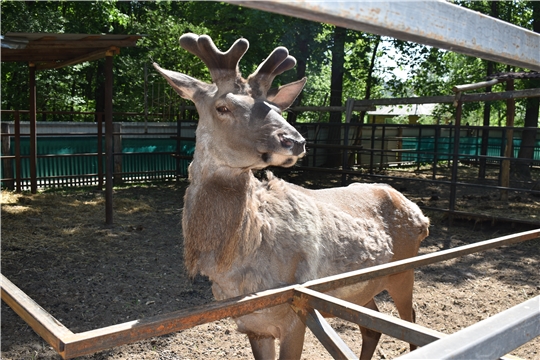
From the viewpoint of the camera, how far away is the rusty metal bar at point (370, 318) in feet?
5.00

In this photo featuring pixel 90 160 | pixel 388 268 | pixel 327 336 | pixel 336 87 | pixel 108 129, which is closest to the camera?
pixel 327 336

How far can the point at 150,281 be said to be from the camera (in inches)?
233

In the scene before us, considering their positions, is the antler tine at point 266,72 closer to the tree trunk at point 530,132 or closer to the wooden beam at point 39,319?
the wooden beam at point 39,319

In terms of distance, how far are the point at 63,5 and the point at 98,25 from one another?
5.93 feet

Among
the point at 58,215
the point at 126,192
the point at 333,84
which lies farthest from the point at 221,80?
the point at 333,84

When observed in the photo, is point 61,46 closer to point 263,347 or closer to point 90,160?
point 90,160

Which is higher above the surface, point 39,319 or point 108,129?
point 108,129

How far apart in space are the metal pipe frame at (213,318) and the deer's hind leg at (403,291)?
185 centimetres

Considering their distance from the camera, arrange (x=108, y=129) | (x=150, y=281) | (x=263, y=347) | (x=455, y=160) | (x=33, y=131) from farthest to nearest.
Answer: (x=33, y=131) → (x=455, y=160) → (x=108, y=129) → (x=150, y=281) → (x=263, y=347)

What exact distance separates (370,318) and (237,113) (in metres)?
1.54

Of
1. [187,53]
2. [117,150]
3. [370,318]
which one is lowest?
[117,150]

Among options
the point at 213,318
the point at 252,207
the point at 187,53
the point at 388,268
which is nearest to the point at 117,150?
the point at 187,53

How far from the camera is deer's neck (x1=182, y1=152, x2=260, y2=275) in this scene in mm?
2811

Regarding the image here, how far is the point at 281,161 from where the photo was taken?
269 centimetres
